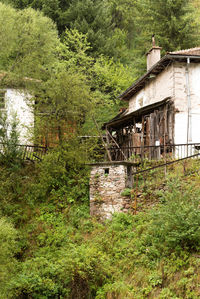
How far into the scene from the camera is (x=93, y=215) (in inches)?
548

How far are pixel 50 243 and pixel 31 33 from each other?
10515 millimetres

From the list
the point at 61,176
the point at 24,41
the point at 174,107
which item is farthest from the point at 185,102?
the point at 24,41

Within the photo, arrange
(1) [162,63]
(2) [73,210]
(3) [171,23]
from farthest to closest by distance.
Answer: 1. (3) [171,23]
2. (1) [162,63]
3. (2) [73,210]

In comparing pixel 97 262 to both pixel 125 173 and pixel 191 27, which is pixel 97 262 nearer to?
pixel 125 173

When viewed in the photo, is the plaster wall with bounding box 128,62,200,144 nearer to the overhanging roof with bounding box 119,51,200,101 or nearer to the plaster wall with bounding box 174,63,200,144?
the plaster wall with bounding box 174,63,200,144

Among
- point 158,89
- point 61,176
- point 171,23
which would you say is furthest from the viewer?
point 171,23

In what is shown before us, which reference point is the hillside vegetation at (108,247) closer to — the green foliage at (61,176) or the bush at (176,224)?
the bush at (176,224)

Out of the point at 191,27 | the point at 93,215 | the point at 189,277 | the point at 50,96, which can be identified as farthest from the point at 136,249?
the point at 191,27

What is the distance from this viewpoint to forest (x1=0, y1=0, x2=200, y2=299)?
1020 cm

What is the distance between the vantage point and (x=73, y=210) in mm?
14656

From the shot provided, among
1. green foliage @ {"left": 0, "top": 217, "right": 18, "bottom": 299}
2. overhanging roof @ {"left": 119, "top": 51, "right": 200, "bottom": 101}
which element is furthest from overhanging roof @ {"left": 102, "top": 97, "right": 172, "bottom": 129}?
green foliage @ {"left": 0, "top": 217, "right": 18, "bottom": 299}

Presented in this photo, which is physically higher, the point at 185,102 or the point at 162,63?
the point at 162,63

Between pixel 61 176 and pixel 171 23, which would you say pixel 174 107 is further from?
pixel 171 23

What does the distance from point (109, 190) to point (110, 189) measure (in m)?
0.06
